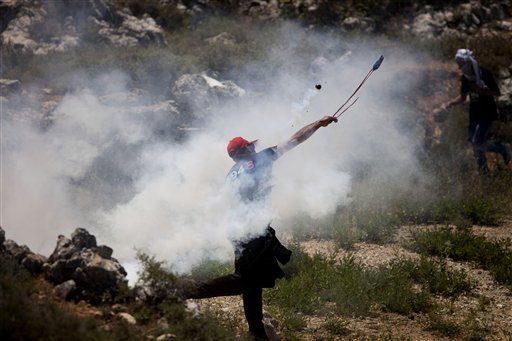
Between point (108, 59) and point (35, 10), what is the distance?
281 cm

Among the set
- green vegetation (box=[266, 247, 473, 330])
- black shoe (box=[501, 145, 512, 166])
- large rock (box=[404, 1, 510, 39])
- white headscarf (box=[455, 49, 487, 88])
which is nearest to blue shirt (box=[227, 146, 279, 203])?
green vegetation (box=[266, 247, 473, 330])

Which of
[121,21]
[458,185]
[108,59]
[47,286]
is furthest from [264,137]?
[121,21]

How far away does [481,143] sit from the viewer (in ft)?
31.5

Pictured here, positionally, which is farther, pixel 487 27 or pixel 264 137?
pixel 487 27

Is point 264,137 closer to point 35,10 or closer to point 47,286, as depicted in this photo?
point 47,286

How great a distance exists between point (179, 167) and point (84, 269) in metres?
4.12

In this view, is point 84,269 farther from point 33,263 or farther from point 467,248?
point 467,248

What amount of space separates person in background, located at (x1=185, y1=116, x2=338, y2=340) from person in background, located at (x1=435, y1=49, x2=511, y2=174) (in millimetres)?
5404

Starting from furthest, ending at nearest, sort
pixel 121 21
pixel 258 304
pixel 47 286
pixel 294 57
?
pixel 121 21
pixel 294 57
pixel 258 304
pixel 47 286

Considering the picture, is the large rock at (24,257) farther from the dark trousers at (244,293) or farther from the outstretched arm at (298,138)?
the outstretched arm at (298,138)

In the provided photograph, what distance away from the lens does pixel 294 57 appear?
1304cm

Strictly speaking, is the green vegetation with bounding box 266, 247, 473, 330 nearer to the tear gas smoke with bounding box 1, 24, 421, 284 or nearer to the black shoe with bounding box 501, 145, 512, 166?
the tear gas smoke with bounding box 1, 24, 421, 284

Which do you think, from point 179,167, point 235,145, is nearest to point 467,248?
point 235,145

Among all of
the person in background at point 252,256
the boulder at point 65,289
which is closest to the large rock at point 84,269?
the boulder at point 65,289
